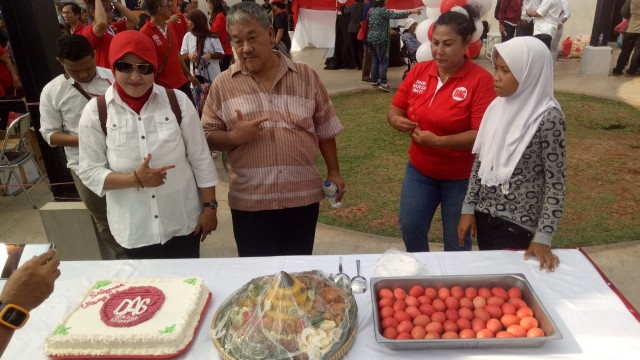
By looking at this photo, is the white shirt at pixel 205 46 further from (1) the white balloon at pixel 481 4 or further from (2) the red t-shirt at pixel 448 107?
(2) the red t-shirt at pixel 448 107

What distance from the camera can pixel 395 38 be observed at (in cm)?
1050

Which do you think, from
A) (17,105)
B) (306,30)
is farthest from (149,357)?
(306,30)

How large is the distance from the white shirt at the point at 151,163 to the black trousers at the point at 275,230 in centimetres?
Answer: 28

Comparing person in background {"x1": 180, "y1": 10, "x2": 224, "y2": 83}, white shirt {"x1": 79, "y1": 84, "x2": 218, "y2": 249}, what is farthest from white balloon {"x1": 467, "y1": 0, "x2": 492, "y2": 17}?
person in background {"x1": 180, "y1": 10, "x2": 224, "y2": 83}

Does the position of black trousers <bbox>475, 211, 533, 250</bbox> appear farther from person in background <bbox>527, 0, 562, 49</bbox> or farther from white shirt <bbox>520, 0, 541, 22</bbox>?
white shirt <bbox>520, 0, 541, 22</bbox>

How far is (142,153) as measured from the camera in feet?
6.86

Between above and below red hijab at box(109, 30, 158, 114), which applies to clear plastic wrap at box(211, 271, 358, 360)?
below

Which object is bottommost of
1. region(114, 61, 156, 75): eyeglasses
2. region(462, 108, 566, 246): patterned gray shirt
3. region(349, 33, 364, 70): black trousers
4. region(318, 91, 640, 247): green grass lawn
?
region(318, 91, 640, 247): green grass lawn

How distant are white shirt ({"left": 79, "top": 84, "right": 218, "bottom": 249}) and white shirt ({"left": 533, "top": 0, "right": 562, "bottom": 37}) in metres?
8.33

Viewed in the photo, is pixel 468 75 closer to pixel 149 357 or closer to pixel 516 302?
pixel 516 302

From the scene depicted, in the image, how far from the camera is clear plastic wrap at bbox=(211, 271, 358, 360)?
146 cm

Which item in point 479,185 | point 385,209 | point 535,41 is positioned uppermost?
point 535,41

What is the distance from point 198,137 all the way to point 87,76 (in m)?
1.16

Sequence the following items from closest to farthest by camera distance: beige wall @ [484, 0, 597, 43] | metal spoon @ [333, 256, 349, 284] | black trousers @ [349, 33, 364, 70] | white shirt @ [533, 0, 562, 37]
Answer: metal spoon @ [333, 256, 349, 284] → white shirt @ [533, 0, 562, 37] → black trousers @ [349, 33, 364, 70] → beige wall @ [484, 0, 597, 43]
